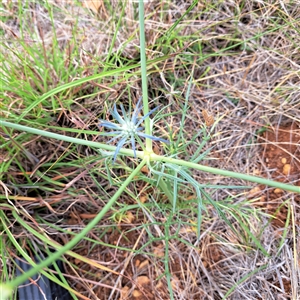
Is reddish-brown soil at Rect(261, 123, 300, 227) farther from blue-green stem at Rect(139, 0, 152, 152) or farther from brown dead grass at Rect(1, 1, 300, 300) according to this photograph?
blue-green stem at Rect(139, 0, 152, 152)

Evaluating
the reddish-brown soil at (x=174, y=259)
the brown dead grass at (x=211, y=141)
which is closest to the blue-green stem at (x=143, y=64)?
the brown dead grass at (x=211, y=141)

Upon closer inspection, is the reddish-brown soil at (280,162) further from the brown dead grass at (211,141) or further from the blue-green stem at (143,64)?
the blue-green stem at (143,64)

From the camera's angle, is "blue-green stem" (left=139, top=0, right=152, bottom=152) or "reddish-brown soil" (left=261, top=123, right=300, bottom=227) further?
"reddish-brown soil" (left=261, top=123, right=300, bottom=227)

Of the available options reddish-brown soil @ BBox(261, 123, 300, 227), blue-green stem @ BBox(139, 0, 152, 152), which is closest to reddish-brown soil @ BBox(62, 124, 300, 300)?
reddish-brown soil @ BBox(261, 123, 300, 227)

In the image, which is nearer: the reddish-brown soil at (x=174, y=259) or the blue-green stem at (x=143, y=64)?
the blue-green stem at (x=143, y=64)

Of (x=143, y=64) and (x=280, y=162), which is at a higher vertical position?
(x=143, y=64)

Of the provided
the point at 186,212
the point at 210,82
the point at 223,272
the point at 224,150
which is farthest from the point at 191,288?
the point at 210,82

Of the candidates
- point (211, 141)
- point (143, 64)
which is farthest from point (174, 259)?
point (143, 64)

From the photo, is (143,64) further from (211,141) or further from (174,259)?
(174,259)
